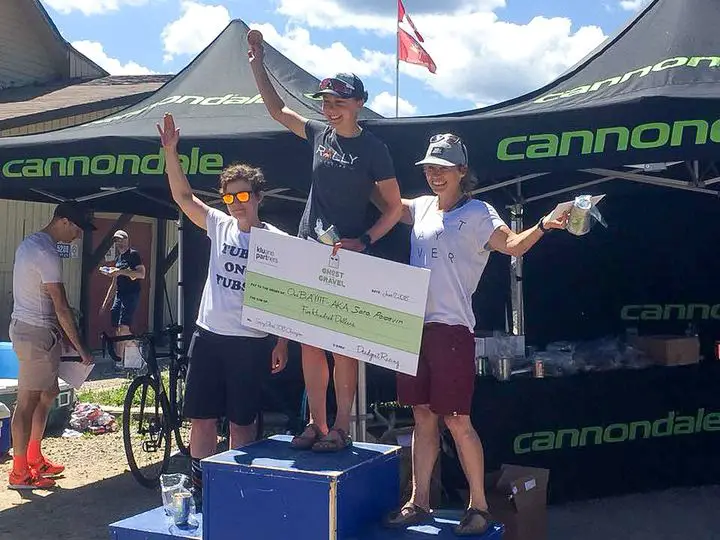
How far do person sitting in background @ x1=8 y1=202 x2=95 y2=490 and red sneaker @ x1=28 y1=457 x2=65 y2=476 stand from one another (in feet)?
0.18

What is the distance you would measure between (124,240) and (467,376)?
614 cm

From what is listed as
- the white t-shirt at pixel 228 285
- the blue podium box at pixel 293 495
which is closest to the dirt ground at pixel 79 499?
the blue podium box at pixel 293 495

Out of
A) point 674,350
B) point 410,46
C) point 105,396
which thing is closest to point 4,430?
point 105,396

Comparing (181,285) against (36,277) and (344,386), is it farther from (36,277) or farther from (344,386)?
(344,386)

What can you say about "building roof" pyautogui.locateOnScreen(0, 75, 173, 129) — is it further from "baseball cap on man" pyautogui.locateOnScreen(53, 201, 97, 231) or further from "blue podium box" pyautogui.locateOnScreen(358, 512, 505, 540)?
"blue podium box" pyautogui.locateOnScreen(358, 512, 505, 540)

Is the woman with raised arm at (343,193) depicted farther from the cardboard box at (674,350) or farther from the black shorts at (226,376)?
the cardboard box at (674,350)

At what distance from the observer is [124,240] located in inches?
346

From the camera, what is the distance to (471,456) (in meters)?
3.43

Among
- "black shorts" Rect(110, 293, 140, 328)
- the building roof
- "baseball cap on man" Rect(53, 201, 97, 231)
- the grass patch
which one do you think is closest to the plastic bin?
the grass patch

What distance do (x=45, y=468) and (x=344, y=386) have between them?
2.91 meters

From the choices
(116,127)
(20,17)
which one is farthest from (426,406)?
(20,17)

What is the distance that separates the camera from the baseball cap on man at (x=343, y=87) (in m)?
3.54

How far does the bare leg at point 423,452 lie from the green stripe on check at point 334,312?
34cm

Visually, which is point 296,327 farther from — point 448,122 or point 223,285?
point 448,122
